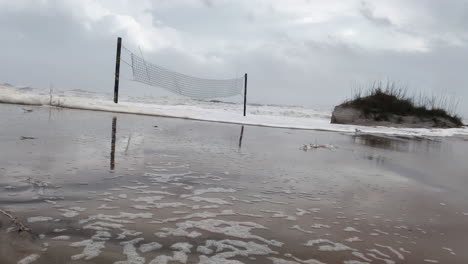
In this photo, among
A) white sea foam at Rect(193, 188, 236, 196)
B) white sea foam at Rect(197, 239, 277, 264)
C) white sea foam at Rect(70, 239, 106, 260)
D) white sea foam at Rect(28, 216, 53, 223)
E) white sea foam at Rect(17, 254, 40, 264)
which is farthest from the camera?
white sea foam at Rect(193, 188, 236, 196)

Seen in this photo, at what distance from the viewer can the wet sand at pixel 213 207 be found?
1.94m

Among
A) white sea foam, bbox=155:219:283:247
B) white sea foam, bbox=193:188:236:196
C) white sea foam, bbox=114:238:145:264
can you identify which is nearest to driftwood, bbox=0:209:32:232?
white sea foam, bbox=114:238:145:264

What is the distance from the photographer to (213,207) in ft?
8.84

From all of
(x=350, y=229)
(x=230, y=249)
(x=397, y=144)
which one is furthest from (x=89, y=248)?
(x=397, y=144)

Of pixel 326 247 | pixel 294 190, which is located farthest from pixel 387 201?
pixel 326 247

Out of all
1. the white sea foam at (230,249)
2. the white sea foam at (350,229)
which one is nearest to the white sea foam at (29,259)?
the white sea foam at (230,249)

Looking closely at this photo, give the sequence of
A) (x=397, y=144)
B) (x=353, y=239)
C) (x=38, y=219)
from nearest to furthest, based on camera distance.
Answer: (x=38, y=219), (x=353, y=239), (x=397, y=144)

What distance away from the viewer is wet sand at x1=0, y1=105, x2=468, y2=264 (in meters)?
1.94

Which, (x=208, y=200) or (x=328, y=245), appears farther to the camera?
(x=208, y=200)

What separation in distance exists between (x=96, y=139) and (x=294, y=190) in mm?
3176

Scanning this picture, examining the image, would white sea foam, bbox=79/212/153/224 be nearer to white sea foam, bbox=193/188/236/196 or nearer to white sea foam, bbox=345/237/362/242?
white sea foam, bbox=193/188/236/196

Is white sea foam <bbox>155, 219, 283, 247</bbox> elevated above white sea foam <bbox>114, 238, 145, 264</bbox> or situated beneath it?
elevated above

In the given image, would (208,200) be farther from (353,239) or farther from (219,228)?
(353,239)

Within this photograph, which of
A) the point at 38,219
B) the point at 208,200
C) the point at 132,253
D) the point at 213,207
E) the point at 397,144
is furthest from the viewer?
the point at 397,144
